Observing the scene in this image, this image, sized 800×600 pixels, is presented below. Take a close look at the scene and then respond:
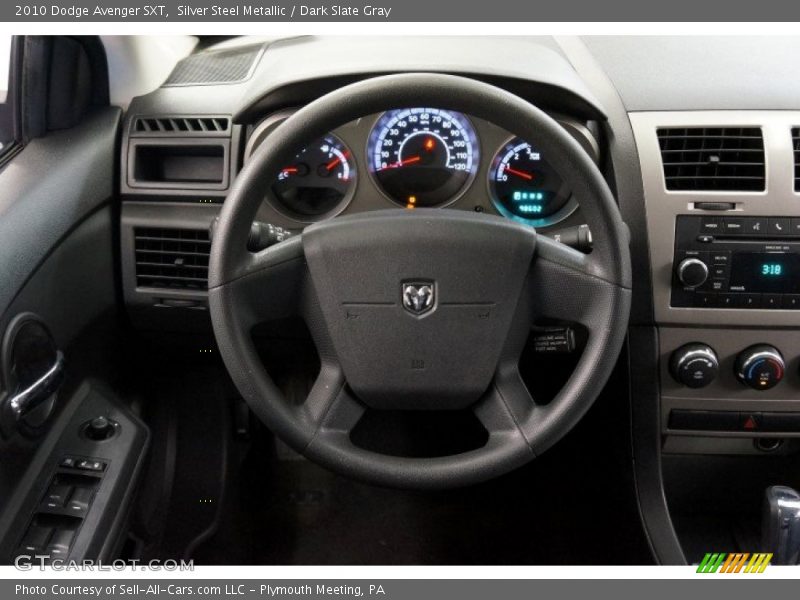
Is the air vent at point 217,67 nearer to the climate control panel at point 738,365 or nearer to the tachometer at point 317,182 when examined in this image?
the tachometer at point 317,182

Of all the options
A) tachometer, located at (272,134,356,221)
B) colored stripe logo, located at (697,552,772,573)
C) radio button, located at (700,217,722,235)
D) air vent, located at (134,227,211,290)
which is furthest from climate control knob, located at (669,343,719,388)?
air vent, located at (134,227,211,290)

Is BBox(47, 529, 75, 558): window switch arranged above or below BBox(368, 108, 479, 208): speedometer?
below

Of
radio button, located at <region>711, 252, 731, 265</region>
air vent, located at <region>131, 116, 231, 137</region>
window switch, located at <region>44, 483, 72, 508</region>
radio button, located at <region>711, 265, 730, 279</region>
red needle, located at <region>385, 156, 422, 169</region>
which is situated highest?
air vent, located at <region>131, 116, 231, 137</region>

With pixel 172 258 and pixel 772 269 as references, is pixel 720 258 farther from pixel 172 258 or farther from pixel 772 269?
pixel 172 258

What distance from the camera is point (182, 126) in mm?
1558

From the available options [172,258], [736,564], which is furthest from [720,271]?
[172,258]

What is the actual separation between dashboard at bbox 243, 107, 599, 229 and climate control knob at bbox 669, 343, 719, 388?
0.37 metres

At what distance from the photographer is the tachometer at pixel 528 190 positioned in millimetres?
1437

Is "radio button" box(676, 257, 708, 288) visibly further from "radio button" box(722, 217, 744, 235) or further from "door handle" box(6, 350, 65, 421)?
"door handle" box(6, 350, 65, 421)

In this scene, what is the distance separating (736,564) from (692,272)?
1.85ft

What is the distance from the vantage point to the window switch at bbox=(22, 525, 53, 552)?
1.40m

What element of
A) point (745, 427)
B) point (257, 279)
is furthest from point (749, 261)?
point (257, 279)

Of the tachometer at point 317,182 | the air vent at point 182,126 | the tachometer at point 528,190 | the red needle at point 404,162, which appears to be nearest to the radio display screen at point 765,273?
the tachometer at point 528,190

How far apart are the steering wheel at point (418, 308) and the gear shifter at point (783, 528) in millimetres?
528
